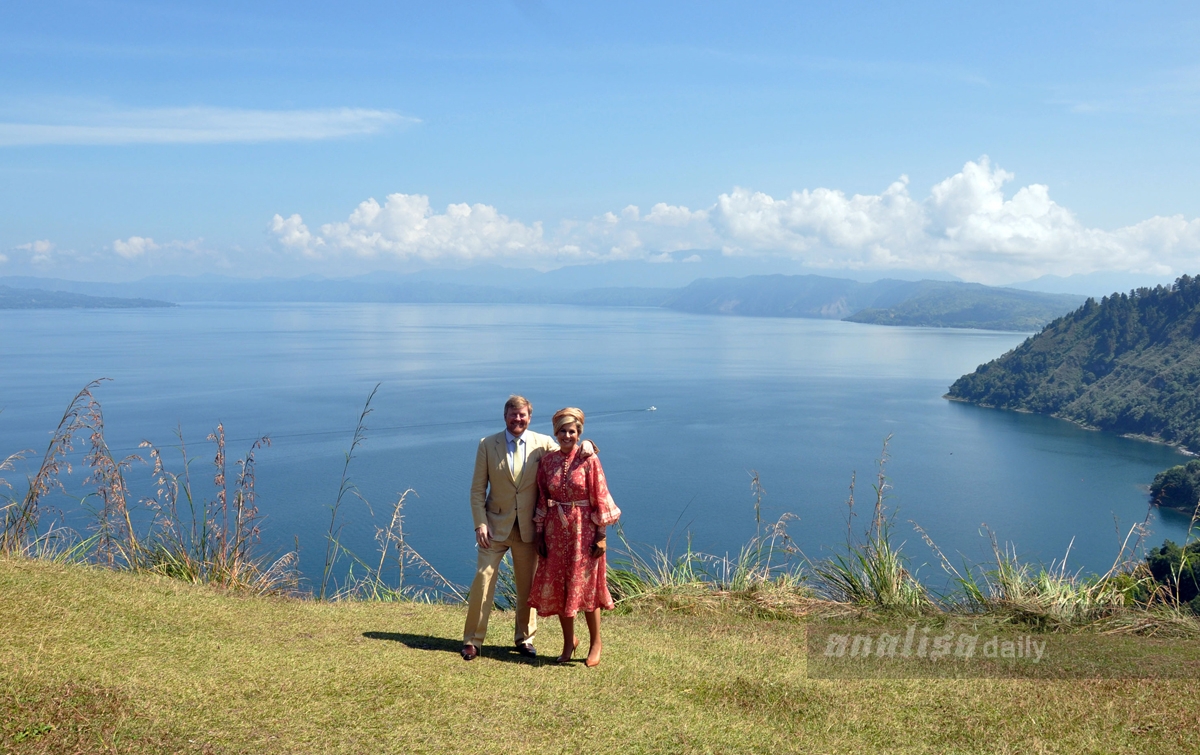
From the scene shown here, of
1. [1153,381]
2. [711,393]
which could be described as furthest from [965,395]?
[711,393]

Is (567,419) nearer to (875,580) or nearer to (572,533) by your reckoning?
(572,533)

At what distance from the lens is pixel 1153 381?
6869 centimetres

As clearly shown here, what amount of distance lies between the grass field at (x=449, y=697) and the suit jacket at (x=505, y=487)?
638mm

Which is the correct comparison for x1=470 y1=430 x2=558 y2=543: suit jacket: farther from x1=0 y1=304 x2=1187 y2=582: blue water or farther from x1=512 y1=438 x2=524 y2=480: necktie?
x1=0 y1=304 x2=1187 y2=582: blue water

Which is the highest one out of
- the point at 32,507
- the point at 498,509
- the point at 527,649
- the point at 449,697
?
the point at 498,509

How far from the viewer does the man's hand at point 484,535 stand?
3.87 meters

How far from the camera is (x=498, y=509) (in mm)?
4000

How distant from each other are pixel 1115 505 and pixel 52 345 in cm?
9081

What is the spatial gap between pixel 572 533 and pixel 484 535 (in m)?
0.44

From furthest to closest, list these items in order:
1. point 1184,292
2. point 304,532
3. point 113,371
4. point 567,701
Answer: point 1184,292
point 113,371
point 304,532
point 567,701

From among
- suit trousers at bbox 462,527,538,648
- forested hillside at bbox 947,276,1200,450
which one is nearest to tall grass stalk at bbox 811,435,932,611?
suit trousers at bbox 462,527,538,648

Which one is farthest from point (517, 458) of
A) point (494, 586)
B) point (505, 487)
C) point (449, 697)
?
point (449, 697)

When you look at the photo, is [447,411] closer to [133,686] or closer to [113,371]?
[113,371]

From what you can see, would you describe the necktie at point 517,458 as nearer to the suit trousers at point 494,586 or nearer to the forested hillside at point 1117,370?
the suit trousers at point 494,586
